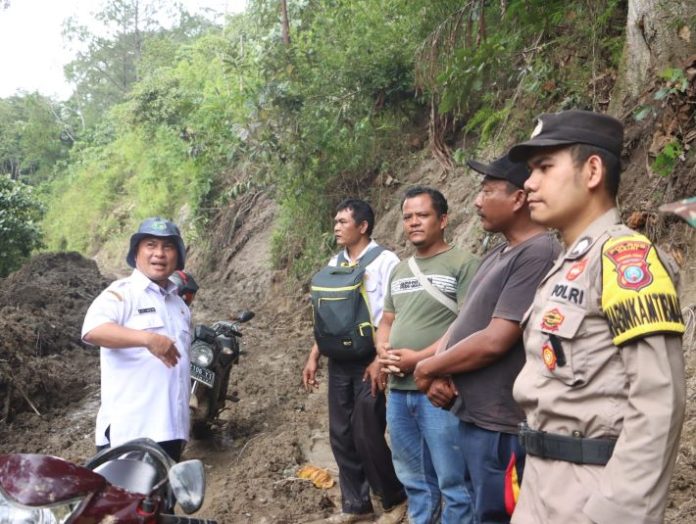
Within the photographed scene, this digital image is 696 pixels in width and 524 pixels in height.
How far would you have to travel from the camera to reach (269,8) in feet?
38.3

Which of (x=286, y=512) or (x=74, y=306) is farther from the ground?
(x=74, y=306)

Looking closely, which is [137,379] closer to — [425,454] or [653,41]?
[425,454]

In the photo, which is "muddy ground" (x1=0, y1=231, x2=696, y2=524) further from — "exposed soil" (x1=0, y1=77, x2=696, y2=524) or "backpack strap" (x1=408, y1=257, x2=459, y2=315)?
"backpack strap" (x1=408, y1=257, x2=459, y2=315)

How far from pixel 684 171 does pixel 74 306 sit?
9.55 meters

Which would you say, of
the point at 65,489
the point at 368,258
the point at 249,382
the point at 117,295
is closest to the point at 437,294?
the point at 368,258

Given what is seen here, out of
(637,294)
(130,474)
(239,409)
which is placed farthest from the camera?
(239,409)

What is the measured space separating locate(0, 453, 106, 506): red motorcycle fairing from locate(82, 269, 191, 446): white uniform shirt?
1.34 metres

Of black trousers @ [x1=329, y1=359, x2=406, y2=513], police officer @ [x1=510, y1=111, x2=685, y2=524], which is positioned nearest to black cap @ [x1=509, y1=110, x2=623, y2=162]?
police officer @ [x1=510, y1=111, x2=685, y2=524]

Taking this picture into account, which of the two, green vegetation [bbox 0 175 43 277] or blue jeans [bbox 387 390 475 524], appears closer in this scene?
blue jeans [bbox 387 390 475 524]

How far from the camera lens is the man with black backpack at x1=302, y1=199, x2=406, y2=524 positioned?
14.3ft

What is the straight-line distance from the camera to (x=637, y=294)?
1795 millimetres

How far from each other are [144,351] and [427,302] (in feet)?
4.72

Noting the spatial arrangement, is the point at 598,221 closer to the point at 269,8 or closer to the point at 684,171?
the point at 684,171

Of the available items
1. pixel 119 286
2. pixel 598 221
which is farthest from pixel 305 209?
pixel 598 221
